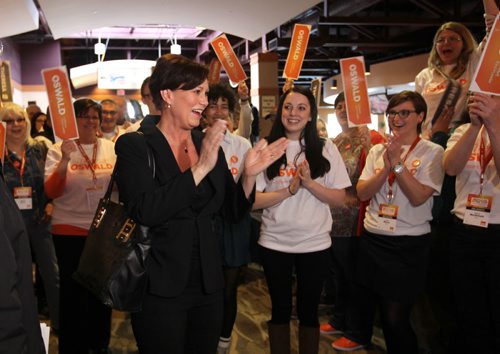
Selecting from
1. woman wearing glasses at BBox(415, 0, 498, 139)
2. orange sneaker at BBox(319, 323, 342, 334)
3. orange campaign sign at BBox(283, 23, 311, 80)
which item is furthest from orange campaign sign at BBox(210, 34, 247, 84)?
orange sneaker at BBox(319, 323, 342, 334)

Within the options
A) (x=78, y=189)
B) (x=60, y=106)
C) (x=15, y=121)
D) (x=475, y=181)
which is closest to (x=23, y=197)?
(x=15, y=121)

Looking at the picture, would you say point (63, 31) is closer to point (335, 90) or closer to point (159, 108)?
point (159, 108)

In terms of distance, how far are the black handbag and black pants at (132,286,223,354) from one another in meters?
0.07

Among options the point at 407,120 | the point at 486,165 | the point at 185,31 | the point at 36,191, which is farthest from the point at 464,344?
the point at 185,31

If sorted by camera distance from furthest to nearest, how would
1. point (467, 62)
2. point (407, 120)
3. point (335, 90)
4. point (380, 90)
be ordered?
point (335, 90)
point (380, 90)
point (467, 62)
point (407, 120)

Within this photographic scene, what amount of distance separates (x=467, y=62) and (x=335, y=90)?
47.5ft

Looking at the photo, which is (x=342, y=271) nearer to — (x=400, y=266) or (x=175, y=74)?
(x=400, y=266)

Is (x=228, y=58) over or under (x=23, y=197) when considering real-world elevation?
over

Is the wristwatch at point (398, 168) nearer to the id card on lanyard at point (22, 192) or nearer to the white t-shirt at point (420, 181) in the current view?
the white t-shirt at point (420, 181)

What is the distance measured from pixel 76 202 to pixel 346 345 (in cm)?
200

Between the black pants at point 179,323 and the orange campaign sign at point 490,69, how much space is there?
1.48m

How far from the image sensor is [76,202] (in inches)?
115

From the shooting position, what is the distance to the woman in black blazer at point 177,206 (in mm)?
1704

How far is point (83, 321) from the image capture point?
9.58 ft
